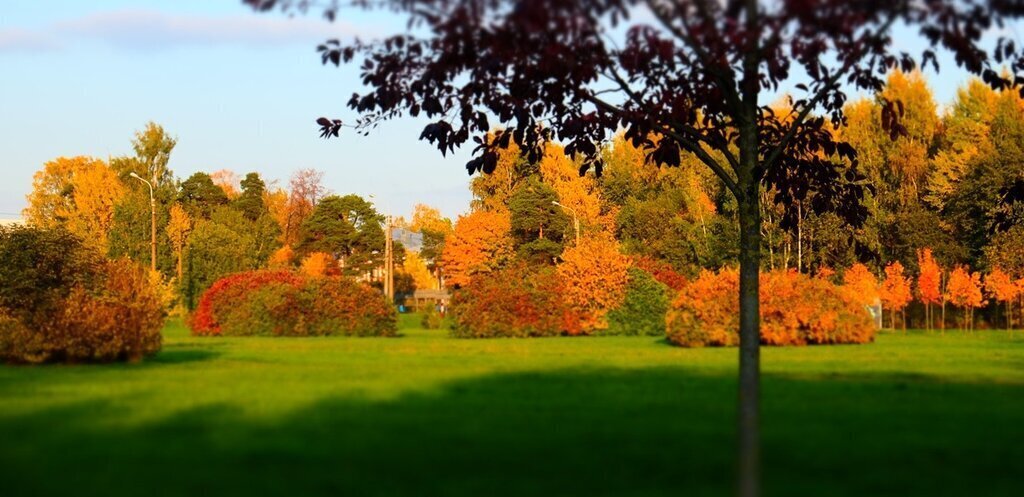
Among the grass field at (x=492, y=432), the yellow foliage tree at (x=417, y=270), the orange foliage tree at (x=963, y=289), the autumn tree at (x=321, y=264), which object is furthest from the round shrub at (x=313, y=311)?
the yellow foliage tree at (x=417, y=270)

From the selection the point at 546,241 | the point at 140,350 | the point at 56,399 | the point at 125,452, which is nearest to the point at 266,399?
the point at 56,399

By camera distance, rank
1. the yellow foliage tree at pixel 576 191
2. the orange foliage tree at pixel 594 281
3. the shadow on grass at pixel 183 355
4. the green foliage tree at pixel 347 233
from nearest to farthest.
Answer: the shadow on grass at pixel 183 355 < the orange foliage tree at pixel 594 281 < the yellow foliage tree at pixel 576 191 < the green foliage tree at pixel 347 233

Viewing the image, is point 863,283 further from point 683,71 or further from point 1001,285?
point 683,71

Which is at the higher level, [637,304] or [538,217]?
[538,217]

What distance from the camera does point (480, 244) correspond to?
87375 mm

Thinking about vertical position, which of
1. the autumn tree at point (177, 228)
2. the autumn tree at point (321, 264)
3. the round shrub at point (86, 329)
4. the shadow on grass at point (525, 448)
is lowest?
the shadow on grass at point (525, 448)

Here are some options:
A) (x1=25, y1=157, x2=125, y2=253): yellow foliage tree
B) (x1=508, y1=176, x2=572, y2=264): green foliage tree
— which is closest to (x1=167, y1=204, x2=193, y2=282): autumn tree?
(x1=25, y1=157, x2=125, y2=253): yellow foliage tree

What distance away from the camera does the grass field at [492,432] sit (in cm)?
905

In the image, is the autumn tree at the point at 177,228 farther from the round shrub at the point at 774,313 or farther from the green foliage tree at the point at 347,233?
the round shrub at the point at 774,313

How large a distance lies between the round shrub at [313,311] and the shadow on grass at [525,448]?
30.3 meters

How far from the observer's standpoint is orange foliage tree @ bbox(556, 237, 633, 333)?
150 feet

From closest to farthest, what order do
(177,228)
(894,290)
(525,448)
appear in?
(525,448)
(894,290)
(177,228)

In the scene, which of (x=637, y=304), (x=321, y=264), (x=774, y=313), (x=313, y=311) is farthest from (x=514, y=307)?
(x=321, y=264)

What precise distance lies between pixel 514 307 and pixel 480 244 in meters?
43.1
